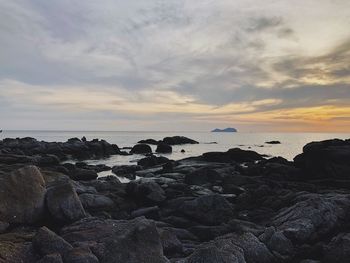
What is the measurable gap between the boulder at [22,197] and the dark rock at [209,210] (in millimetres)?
6361

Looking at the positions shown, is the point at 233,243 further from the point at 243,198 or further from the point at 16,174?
the point at 243,198

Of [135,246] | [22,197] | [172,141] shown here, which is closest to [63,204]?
[22,197]

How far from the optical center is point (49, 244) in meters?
9.52

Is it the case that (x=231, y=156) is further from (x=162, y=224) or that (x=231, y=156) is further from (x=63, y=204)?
(x=63, y=204)

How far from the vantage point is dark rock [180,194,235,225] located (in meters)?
16.4

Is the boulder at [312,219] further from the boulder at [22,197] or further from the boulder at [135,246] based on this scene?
the boulder at [22,197]

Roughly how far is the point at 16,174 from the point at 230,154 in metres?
38.4

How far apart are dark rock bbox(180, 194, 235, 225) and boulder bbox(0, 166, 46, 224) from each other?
20.9 feet

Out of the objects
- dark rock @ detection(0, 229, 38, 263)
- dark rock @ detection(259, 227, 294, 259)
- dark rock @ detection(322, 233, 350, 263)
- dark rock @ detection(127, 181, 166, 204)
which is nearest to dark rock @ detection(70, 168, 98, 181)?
dark rock @ detection(127, 181, 166, 204)

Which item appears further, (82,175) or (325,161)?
(325,161)

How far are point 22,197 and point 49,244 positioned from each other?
4073 millimetres

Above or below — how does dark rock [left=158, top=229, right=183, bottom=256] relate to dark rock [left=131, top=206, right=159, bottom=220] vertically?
above

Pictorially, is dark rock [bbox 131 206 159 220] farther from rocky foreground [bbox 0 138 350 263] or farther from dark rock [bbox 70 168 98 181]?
dark rock [bbox 70 168 98 181]

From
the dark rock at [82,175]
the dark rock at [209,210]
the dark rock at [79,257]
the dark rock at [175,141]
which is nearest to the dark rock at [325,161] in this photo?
the dark rock at [209,210]
